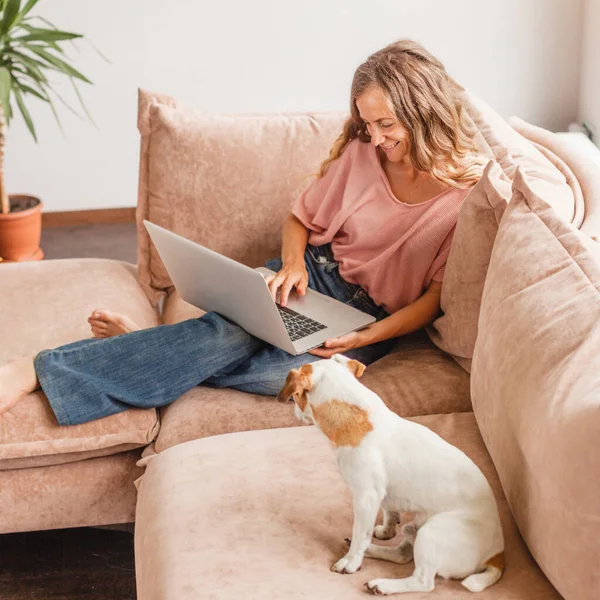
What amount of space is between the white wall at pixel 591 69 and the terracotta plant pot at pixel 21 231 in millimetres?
2253

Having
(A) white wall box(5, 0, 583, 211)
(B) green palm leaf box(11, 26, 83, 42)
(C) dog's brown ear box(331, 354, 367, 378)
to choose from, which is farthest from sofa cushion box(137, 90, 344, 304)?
(A) white wall box(5, 0, 583, 211)

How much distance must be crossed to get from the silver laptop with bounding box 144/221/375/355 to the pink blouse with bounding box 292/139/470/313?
100 mm

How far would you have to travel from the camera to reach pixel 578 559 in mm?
1104

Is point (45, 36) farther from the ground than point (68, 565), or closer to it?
farther from the ground

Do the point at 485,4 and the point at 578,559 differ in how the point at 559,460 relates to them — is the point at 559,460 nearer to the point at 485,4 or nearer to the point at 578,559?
the point at 578,559

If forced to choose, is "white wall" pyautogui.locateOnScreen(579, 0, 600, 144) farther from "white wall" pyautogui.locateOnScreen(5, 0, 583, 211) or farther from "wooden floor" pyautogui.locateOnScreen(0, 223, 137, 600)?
"wooden floor" pyautogui.locateOnScreen(0, 223, 137, 600)

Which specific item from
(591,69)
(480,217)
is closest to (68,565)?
(480,217)

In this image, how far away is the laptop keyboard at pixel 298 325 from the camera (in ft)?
6.05

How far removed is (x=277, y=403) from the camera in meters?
1.80

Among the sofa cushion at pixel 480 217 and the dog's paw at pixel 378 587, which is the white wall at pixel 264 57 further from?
the dog's paw at pixel 378 587

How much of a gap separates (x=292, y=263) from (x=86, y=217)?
2.13 m

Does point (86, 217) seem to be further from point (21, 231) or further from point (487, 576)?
point (487, 576)

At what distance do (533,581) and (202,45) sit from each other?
114 inches

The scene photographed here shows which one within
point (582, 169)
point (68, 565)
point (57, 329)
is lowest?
point (68, 565)
